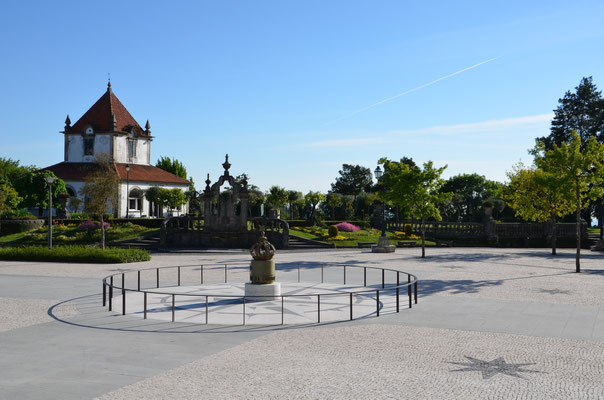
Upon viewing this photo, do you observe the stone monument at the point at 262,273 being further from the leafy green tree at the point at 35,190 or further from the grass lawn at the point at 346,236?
the leafy green tree at the point at 35,190

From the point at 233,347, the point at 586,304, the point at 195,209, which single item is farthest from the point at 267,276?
the point at 195,209

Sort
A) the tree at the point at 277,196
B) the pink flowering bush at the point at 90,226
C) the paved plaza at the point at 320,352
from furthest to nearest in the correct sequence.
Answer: the tree at the point at 277,196, the pink flowering bush at the point at 90,226, the paved plaza at the point at 320,352

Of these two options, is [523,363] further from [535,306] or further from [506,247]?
[506,247]

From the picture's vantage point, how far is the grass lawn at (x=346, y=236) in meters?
41.2

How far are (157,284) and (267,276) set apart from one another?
5048 millimetres

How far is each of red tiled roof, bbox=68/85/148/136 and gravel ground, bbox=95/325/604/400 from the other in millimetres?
66554

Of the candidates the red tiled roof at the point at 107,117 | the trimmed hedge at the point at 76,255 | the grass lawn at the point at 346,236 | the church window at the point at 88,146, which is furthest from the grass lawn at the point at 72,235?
the red tiled roof at the point at 107,117

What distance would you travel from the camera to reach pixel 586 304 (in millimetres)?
15469

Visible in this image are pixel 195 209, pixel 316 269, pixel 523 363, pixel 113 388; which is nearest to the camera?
pixel 113 388

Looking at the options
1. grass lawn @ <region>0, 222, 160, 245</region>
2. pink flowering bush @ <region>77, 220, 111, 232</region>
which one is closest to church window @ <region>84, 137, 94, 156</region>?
grass lawn @ <region>0, 222, 160, 245</region>

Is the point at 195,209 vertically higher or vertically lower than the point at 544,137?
lower

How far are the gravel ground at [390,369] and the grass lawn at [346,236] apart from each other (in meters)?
29.1

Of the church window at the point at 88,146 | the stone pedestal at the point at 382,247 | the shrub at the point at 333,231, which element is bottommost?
the stone pedestal at the point at 382,247

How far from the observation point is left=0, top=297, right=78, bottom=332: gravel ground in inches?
496
